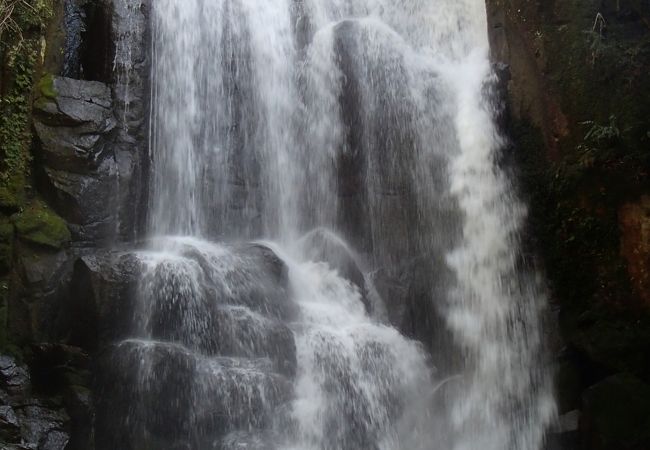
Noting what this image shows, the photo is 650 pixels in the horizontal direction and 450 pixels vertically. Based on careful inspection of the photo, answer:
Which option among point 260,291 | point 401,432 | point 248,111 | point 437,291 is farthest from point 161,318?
point 248,111

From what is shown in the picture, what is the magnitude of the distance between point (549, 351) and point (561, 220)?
1744 mm

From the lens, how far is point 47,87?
9.73 metres

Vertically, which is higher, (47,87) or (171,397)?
(47,87)

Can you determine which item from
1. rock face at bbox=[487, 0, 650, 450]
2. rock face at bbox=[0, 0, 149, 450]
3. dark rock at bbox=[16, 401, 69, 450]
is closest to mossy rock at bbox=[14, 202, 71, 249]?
rock face at bbox=[0, 0, 149, 450]

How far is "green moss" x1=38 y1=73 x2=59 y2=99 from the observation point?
967 centimetres

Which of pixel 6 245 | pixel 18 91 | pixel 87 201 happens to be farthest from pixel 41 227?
pixel 18 91

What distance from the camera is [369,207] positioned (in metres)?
11.6

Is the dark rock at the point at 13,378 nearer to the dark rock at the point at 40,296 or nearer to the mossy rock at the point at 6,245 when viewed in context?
the dark rock at the point at 40,296

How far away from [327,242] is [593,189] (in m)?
4.27

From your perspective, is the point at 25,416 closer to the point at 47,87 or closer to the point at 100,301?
the point at 100,301

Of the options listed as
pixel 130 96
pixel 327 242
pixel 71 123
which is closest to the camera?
pixel 71 123

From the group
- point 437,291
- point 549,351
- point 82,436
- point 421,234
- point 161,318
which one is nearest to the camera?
point 82,436

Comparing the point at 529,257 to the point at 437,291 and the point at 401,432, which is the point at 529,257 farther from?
the point at 401,432

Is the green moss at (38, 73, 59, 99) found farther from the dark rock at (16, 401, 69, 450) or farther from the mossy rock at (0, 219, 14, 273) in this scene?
the dark rock at (16, 401, 69, 450)
